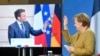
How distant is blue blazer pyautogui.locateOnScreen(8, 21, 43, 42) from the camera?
3.69 metres

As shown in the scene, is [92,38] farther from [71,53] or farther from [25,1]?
[25,1]

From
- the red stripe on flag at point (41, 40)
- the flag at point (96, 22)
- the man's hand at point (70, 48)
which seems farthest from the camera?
the red stripe on flag at point (41, 40)

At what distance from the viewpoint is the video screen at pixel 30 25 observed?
144 inches

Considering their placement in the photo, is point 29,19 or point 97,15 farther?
point 29,19

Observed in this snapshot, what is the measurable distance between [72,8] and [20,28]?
A: 811mm

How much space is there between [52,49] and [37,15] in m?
0.54

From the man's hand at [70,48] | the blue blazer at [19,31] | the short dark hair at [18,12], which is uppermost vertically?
the short dark hair at [18,12]

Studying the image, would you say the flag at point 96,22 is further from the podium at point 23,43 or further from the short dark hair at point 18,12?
the short dark hair at point 18,12

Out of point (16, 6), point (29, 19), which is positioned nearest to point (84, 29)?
point (29, 19)

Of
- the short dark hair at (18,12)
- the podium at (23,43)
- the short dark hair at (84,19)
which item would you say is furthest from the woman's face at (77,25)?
the short dark hair at (18,12)

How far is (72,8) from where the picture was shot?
358cm

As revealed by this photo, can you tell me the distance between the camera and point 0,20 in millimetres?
3711

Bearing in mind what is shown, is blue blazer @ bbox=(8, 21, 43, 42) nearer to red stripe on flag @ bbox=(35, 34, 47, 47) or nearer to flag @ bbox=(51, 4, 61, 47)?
red stripe on flag @ bbox=(35, 34, 47, 47)

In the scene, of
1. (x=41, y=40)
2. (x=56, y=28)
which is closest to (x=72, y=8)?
(x=56, y=28)
